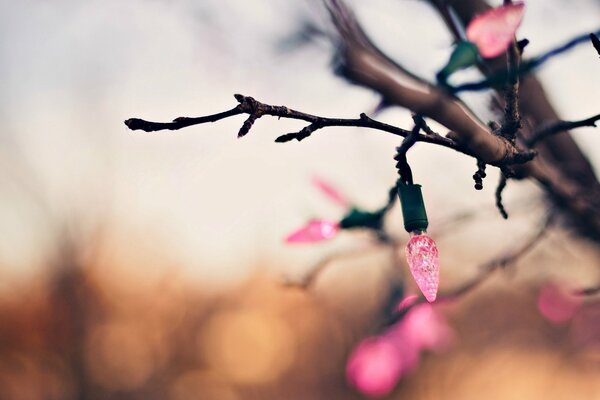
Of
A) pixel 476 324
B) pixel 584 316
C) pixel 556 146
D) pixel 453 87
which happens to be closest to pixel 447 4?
pixel 453 87

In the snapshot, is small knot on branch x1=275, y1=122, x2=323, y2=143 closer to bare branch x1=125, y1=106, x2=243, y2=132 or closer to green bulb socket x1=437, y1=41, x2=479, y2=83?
Result: bare branch x1=125, y1=106, x2=243, y2=132

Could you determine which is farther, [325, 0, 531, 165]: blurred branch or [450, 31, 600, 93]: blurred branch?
[450, 31, 600, 93]: blurred branch

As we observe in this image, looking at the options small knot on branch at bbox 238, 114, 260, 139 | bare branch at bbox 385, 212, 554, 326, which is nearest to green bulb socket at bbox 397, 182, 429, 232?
small knot on branch at bbox 238, 114, 260, 139

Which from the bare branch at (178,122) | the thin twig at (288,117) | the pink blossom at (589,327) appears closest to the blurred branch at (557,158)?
the thin twig at (288,117)

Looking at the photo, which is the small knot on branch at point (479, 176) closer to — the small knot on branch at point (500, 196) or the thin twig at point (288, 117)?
the thin twig at point (288, 117)

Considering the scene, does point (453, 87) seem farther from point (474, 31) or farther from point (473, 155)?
point (474, 31)

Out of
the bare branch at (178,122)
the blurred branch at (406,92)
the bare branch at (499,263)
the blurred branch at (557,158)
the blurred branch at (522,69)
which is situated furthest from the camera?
the bare branch at (499,263)

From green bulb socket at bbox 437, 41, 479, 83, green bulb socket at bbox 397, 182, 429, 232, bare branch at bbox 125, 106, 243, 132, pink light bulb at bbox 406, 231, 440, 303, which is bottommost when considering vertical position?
pink light bulb at bbox 406, 231, 440, 303
